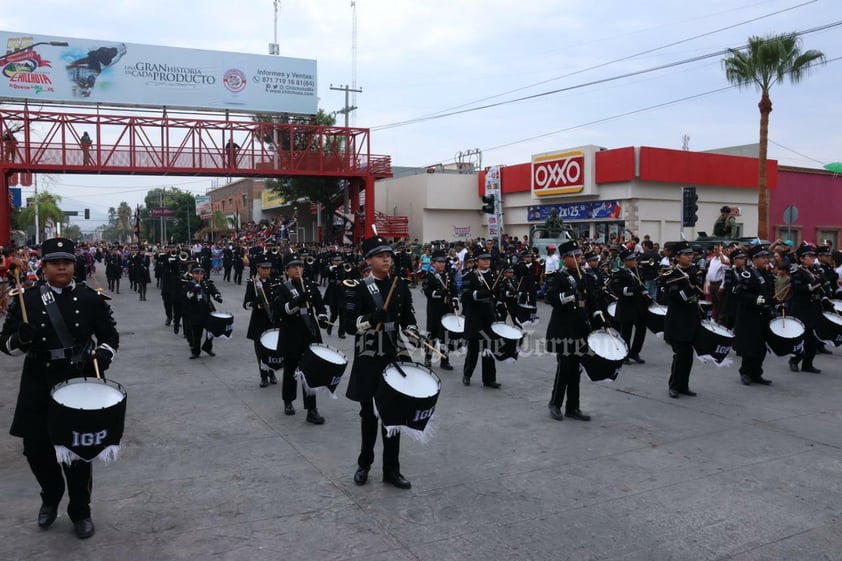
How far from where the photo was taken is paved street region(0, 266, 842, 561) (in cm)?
428

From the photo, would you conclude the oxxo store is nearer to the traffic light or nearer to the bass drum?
the traffic light

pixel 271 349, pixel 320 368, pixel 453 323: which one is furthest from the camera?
pixel 453 323

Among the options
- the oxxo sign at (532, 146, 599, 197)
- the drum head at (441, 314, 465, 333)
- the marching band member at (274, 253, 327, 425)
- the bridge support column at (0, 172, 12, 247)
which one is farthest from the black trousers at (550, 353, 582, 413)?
the bridge support column at (0, 172, 12, 247)

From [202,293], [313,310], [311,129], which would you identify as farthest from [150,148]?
[313,310]

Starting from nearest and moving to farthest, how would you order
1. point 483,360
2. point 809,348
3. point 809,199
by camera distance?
point 483,360, point 809,348, point 809,199

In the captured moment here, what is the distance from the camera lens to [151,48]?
1316 inches

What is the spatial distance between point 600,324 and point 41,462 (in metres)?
5.36

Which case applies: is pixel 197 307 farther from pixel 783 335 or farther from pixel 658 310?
pixel 783 335

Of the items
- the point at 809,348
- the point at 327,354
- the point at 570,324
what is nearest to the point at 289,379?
the point at 327,354

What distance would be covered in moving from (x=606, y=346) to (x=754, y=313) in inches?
121

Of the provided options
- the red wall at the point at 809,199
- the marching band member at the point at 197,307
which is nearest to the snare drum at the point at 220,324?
the marching band member at the point at 197,307

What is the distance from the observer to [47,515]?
14.9 ft

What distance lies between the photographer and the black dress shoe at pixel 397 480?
521 cm

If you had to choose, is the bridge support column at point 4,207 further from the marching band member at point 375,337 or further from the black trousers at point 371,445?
the black trousers at point 371,445
